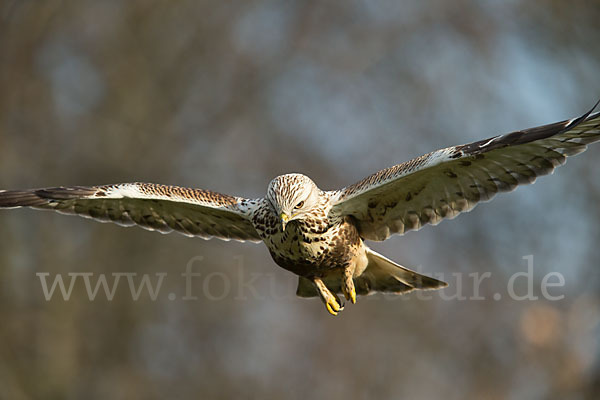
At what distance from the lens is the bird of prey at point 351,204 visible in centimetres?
723

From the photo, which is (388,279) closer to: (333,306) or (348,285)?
(348,285)

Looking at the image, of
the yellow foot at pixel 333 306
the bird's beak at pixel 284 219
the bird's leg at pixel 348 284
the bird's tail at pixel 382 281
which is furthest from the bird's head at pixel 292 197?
the bird's tail at pixel 382 281

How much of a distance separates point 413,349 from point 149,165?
8.70 metres

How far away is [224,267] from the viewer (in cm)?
2398

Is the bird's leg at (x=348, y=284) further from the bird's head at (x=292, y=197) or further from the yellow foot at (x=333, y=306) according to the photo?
the bird's head at (x=292, y=197)

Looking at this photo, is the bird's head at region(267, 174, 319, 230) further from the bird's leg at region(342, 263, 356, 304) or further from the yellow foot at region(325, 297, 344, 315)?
the yellow foot at region(325, 297, 344, 315)

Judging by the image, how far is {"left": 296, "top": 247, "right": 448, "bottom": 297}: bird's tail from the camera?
8.42m

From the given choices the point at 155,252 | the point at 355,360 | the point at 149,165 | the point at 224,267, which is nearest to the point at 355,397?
the point at 355,360

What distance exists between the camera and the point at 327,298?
312 inches

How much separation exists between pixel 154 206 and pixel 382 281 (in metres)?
2.16

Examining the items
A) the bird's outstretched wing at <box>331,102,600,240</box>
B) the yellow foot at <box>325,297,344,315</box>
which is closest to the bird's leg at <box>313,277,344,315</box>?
the yellow foot at <box>325,297,344,315</box>

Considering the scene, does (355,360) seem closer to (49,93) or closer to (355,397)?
(355,397)

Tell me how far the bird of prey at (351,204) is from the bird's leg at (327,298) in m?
0.01

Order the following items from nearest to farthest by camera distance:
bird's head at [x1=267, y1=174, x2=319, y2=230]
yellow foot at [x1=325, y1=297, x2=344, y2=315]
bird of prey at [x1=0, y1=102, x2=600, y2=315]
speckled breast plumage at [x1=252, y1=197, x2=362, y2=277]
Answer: bird of prey at [x1=0, y1=102, x2=600, y2=315], bird's head at [x1=267, y1=174, x2=319, y2=230], speckled breast plumage at [x1=252, y1=197, x2=362, y2=277], yellow foot at [x1=325, y1=297, x2=344, y2=315]
